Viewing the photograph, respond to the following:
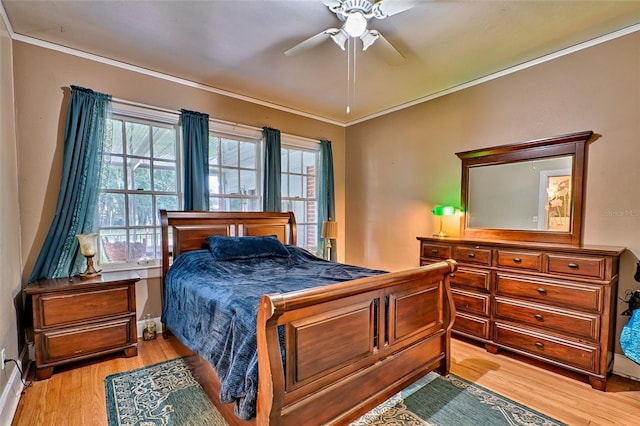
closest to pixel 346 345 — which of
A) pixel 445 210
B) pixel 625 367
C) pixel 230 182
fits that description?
pixel 445 210

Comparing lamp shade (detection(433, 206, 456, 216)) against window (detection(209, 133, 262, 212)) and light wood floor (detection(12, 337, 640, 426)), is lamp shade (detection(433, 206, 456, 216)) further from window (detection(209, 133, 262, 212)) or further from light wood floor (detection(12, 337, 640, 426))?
window (detection(209, 133, 262, 212))

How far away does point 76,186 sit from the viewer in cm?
274

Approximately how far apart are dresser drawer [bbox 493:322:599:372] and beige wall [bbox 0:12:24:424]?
12.3ft

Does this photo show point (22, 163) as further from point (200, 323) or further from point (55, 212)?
point (200, 323)

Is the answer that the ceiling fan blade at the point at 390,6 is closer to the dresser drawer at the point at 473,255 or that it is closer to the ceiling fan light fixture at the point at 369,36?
the ceiling fan light fixture at the point at 369,36

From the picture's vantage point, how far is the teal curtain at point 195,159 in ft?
11.0

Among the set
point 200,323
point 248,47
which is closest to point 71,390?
point 200,323

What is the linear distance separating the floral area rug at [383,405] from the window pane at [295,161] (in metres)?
2.97

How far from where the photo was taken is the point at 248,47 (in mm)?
2709

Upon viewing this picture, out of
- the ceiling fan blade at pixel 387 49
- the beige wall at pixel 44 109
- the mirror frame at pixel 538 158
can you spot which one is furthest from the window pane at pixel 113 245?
the mirror frame at pixel 538 158

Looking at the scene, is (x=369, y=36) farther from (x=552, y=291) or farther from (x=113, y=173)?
(x=113, y=173)

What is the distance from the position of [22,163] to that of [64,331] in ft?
4.86

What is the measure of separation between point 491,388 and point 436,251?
1385 mm

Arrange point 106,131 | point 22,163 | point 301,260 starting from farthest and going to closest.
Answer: point 301,260
point 106,131
point 22,163
